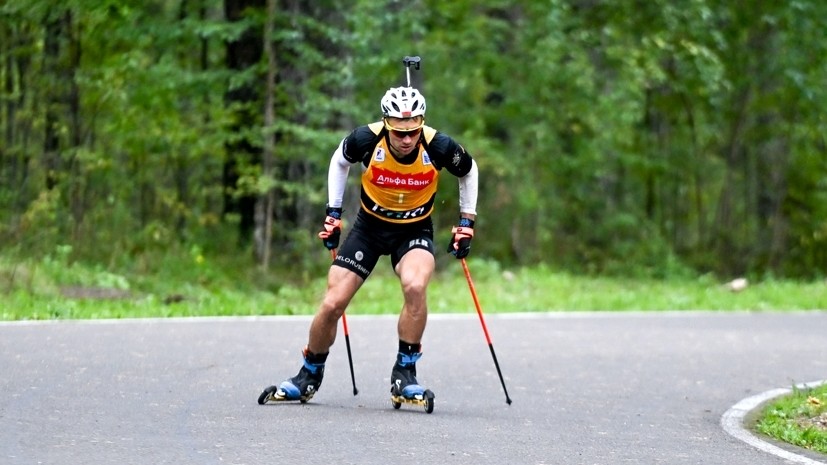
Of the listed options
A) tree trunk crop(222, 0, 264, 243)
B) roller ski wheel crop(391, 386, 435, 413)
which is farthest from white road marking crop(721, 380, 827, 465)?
tree trunk crop(222, 0, 264, 243)

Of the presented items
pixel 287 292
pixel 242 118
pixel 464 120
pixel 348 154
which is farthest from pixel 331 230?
pixel 464 120

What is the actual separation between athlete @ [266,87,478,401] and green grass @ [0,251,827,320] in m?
5.30

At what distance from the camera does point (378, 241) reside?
9453 mm

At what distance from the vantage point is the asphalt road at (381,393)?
24.8 ft

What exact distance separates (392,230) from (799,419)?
2900 millimetres

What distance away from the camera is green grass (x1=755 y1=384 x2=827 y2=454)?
28.2ft

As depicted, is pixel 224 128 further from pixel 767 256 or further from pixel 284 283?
pixel 767 256

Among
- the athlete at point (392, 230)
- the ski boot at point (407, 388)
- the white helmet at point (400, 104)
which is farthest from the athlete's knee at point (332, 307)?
the white helmet at point (400, 104)

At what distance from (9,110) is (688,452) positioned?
17.2 m

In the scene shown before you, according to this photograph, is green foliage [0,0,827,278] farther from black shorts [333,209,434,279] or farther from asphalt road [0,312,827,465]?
black shorts [333,209,434,279]

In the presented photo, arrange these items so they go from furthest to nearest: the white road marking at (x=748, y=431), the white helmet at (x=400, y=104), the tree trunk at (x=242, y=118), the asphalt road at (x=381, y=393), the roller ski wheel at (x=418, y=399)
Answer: the tree trunk at (x=242, y=118)
the roller ski wheel at (x=418, y=399)
the white helmet at (x=400, y=104)
the white road marking at (x=748, y=431)
the asphalt road at (x=381, y=393)

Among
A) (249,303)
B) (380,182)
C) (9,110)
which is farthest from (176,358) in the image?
(9,110)

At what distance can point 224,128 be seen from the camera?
20.5 m

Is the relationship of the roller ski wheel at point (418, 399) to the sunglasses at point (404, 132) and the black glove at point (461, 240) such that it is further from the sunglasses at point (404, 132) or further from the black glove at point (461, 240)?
the sunglasses at point (404, 132)
